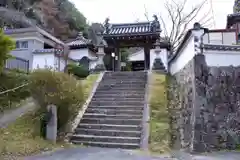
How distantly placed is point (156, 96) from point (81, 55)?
14.4 m

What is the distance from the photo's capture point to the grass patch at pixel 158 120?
760cm

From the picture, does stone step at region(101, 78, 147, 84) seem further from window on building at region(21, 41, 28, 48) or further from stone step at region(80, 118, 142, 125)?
window on building at region(21, 41, 28, 48)

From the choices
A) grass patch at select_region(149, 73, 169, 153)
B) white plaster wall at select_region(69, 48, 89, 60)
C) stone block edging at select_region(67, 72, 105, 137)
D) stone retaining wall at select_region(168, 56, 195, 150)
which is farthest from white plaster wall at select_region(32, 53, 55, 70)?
stone retaining wall at select_region(168, 56, 195, 150)

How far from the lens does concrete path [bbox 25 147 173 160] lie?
644cm

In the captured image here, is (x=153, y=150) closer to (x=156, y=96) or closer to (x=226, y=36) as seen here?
(x=156, y=96)

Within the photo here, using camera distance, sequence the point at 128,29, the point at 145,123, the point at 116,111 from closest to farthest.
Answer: the point at 145,123
the point at 116,111
the point at 128,29

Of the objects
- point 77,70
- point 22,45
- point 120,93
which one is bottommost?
point 120,93

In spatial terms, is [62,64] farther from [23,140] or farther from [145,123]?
[23,140]

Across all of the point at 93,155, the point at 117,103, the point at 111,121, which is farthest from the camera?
the point at 117,103

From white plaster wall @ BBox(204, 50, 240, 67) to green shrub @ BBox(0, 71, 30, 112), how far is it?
7.21 m

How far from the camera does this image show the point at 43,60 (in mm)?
17109

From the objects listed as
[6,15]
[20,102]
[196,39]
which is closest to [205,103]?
[196,39]

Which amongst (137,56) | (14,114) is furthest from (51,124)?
(137,56)

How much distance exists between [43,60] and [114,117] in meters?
9.45
